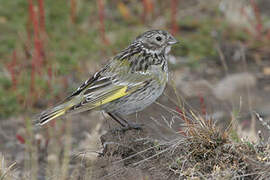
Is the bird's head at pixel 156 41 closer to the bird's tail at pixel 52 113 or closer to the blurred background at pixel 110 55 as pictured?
the blurred background at pixel 110 55

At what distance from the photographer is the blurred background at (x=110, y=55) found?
8.14 m

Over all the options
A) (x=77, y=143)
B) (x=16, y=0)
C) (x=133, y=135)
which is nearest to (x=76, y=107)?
(x=133, y=135)

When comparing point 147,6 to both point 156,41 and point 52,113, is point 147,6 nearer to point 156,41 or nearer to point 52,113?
point 156,41

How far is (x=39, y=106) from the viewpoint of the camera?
8891mm

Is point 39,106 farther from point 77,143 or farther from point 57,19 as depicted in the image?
point 57,19

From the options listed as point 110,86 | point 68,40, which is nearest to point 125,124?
point 110,86

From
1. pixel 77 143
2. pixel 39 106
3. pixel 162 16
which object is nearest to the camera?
pixel 77 143

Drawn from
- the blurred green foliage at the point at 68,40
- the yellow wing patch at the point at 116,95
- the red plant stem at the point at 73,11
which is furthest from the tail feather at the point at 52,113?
the red plant stem at the point at 73,11

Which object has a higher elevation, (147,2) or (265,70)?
(147,2)

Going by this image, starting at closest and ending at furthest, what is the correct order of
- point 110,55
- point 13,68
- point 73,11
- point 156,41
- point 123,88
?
point 123,88 → point 156,41 → point 13,68 → point 110,55 → point 73,11

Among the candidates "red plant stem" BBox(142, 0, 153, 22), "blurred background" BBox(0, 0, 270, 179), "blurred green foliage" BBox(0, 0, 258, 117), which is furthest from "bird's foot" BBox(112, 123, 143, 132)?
"red plant stem" BBox(142, 0, 153, 22)

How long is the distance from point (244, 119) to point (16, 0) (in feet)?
17.7

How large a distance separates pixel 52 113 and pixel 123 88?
78 cm

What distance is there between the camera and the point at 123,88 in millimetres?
6016
